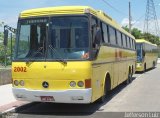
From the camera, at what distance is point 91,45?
1116cm

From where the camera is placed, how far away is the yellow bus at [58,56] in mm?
10914

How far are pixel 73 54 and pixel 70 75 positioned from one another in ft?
1.95

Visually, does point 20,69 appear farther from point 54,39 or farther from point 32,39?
point 54,39

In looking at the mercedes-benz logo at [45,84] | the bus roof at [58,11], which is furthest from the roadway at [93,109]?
the bus roof at [58,11]

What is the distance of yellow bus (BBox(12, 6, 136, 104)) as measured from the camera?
10.9 metres

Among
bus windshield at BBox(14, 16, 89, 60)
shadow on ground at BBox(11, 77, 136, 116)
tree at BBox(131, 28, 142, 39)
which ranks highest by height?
tree at BBox(131, 28, 142, 39)

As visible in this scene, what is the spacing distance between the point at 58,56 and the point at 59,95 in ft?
3.55

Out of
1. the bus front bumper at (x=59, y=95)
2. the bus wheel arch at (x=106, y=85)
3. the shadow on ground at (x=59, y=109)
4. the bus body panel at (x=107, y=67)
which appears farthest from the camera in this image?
the bus wheel arch at (x=106, y=85)

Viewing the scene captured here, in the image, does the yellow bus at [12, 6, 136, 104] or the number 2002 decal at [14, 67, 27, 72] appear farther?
the number 2002 decal at [14, 67, 27, 72]

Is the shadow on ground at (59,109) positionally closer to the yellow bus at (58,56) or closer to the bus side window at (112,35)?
the yellow bus at (58,56)

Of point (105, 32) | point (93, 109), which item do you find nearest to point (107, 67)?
point (105, 32)

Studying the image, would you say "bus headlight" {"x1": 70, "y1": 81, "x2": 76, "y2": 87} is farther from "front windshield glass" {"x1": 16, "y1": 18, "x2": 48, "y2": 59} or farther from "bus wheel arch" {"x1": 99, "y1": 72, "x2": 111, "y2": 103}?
"bus wheel arch" {"x1": 99, "y1": 72, "x2": 111, "y2": 103}

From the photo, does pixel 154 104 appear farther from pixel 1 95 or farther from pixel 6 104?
pixel 1 95

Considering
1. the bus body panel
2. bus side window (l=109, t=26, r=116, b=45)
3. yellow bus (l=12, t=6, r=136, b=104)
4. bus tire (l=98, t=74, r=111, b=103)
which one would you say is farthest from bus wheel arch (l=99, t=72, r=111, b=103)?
bus side window (l=109, t=26, r=116, b=45)
